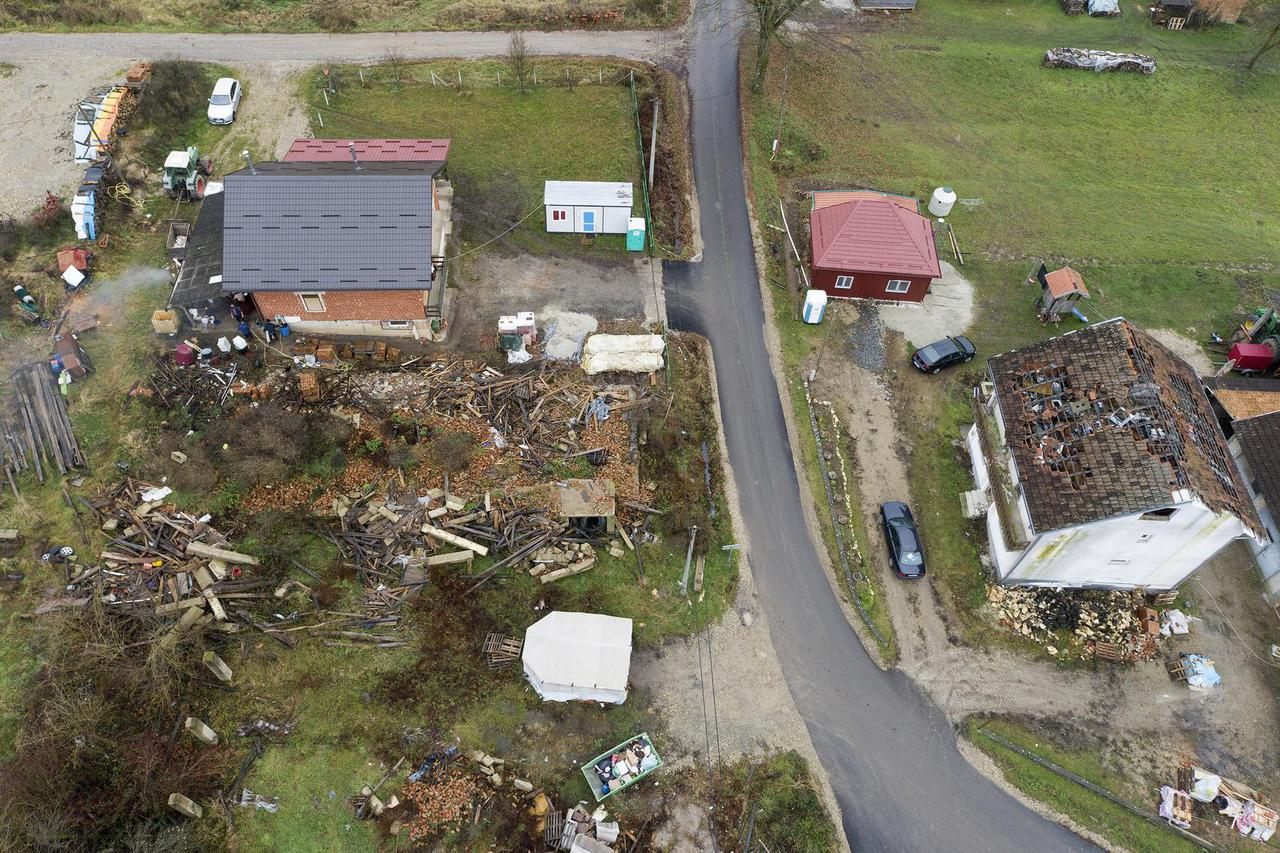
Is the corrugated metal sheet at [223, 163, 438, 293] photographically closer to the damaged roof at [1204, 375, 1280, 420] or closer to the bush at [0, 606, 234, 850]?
the bush at [0, 606, 234, 850]

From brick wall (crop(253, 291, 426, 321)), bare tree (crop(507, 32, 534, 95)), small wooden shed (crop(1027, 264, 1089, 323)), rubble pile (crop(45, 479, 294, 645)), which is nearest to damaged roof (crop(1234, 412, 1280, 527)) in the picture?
small wooden shed (crop(1027, 264, 1089, 323))

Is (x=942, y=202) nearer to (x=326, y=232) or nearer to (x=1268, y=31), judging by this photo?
(x=326, y=232)

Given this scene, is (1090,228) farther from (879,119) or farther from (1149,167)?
(879,119)

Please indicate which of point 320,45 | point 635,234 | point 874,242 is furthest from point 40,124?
point 874,242

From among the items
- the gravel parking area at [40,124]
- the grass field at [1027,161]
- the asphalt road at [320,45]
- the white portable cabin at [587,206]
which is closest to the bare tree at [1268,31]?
the grass field at [1027,161]

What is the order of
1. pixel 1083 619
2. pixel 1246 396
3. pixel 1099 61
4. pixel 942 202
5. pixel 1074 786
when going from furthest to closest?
pixel 1099 61 → pixel 942 202 → pixel 1246 396 → pixel 1083 619 → pixel 1074 786

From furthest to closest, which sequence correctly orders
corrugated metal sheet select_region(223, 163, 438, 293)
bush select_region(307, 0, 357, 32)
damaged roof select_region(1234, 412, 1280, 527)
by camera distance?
bush select_region(307, 0, 357, 32) → corrugated metal sheet select_region(223, 163, 438, 293) → damaged roof select_region(1234, 412, 1280, 527)
